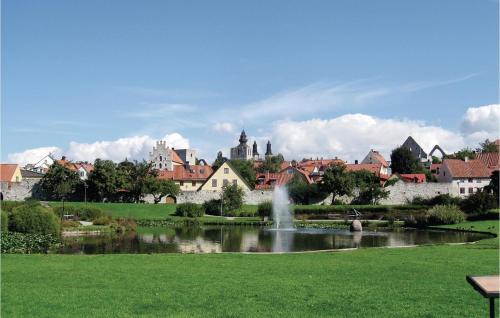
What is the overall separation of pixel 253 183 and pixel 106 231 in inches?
2073

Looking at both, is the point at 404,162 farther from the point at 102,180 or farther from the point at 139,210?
the point at 139,210

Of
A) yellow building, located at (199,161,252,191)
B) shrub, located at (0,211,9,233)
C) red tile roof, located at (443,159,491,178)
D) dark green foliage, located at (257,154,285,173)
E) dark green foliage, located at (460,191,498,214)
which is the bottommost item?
shrub, located at (0,211,9,233)

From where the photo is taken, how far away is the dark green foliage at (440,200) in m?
56.4

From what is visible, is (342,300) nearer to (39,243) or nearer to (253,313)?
(253,313)

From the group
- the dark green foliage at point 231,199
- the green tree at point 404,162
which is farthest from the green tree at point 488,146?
the dark green foliage at point 231,199

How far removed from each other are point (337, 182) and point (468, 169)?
21.5 m

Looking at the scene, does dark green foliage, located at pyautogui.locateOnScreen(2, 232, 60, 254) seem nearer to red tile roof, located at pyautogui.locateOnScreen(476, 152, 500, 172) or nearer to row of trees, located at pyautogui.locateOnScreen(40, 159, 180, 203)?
row of trees, located at pyautogui.locateOnScreen(40, 159, 180, 203)

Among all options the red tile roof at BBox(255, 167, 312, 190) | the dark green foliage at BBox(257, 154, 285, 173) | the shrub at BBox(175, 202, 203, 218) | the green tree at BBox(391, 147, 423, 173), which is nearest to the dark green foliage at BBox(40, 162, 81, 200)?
the shrub at BBox(175, 202, 203, 218)

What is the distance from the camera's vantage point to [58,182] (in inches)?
2611

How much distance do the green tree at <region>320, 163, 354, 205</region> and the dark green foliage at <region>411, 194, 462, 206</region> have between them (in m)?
8.60

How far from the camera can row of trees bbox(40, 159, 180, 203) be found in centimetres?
6594

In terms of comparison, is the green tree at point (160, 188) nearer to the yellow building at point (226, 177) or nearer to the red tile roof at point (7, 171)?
the yellow building at point (226, 177)

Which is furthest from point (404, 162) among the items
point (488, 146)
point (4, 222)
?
point (4, 222)

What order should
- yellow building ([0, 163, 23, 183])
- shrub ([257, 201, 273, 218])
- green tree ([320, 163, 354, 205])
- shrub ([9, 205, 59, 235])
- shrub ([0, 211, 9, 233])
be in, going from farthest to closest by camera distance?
yellow building ([0, 163, 23, 183]) < green tree ([320, 163, 354, 205]) < shrub ([257, 201, 273, 218]) < shrub ([9, 205, 59, 235]) < shrub ([0, 211, 9, 233])
